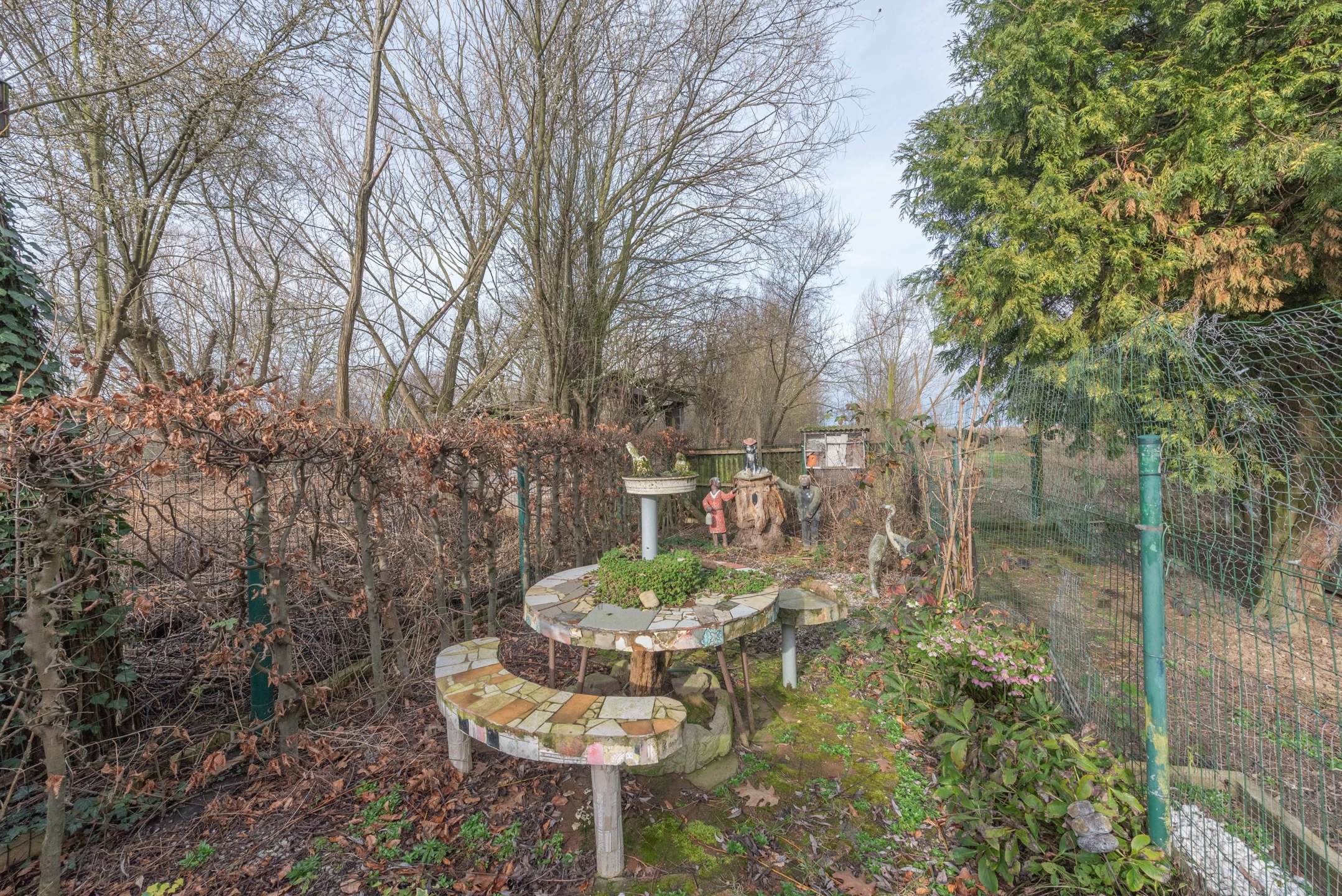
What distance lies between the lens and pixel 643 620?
2.84 m

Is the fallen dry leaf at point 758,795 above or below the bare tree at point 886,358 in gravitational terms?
below

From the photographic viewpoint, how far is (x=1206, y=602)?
2.02 m

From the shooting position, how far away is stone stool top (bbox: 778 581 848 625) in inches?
139

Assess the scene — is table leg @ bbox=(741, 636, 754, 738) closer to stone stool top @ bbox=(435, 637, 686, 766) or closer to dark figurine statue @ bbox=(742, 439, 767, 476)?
stone stool top @ bbox=(435, 637, 686, 766)

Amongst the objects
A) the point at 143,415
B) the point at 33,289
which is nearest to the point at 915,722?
the point at 143,415

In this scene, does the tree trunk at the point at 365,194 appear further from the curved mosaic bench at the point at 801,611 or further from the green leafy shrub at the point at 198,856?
the curved mosaic bench at the point at 801,611

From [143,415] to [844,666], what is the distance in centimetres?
465

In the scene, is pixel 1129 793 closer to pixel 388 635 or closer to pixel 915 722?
pixel 915 722

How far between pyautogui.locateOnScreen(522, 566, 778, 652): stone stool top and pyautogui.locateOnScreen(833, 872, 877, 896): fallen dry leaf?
1090 millimetres

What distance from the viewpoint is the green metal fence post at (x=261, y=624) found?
2.74 meters

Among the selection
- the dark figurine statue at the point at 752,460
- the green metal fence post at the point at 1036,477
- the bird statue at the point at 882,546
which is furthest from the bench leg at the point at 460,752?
the dark figurine statue at the point at 752,460

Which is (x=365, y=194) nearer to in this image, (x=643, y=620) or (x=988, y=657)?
(x=643, y=620)

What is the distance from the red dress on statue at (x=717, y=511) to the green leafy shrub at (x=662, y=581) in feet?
14.9

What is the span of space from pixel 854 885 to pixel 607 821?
43.2 inches
